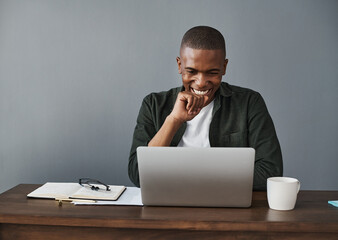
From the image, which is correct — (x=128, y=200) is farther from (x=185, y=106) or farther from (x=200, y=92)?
(x=200, y=92)

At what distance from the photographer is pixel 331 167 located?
271cm

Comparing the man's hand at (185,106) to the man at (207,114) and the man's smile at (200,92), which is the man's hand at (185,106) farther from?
the man's smile at (200,92)

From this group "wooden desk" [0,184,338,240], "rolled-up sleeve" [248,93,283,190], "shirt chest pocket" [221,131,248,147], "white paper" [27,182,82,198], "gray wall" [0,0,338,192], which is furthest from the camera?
"gray wall" [0,0,338,192]

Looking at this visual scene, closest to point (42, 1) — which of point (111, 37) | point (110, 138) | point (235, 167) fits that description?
point (111, 37)

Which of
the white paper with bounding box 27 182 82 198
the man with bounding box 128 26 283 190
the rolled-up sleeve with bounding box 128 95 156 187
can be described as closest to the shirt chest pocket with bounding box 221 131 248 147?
the man with bounding box 128 26 283 190

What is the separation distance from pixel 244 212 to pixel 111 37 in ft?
5.73

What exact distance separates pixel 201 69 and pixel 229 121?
12.6 inches

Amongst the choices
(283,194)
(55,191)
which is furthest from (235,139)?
(55,191)

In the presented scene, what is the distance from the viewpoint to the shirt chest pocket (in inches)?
75.2

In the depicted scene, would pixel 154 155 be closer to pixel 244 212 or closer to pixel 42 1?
pixel 244 212

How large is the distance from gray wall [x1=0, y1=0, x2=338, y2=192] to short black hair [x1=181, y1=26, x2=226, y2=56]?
869 mm

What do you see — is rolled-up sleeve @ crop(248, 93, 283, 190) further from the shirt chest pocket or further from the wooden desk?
the wooden desk

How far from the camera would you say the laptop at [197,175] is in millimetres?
1202

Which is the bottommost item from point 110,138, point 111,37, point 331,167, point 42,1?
point 331,167
